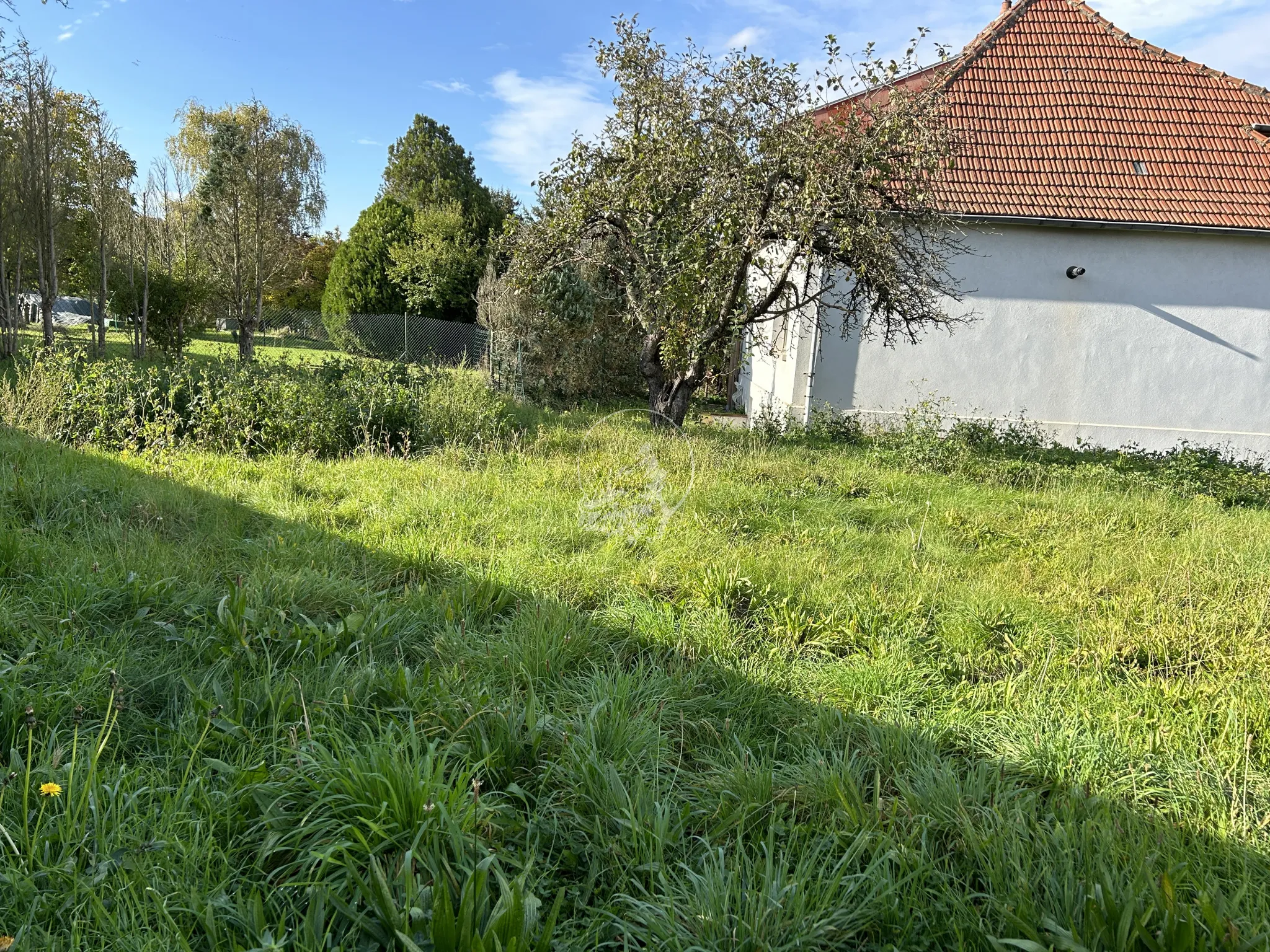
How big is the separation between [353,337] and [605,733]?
20.5 metres

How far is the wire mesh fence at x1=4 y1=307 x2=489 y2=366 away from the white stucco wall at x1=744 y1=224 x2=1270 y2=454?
9609 millimetres

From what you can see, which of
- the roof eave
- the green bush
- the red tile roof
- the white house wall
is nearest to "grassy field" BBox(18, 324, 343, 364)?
the green bush

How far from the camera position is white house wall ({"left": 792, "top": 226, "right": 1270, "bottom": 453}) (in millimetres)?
11773

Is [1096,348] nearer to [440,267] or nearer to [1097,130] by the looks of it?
[1097,130]

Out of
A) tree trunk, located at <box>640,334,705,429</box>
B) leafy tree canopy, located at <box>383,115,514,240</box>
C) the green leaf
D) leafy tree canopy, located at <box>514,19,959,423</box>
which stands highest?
leafy tree canopy, located at <box>383,115,514,240</box>

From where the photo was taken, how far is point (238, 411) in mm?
7199

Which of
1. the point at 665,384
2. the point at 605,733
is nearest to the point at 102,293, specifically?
the point at 665,384

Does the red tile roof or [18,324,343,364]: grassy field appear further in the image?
[18,324,343,364]: grassy field

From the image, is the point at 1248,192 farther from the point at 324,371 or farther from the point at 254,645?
the point at 254,645

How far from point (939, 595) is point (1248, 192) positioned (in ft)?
41.1

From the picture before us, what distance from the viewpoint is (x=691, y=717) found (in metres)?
2.84

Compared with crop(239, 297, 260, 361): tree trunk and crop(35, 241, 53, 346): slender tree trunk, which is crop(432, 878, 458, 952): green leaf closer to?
crop(35, 241, 53, 346): slender tree trunk

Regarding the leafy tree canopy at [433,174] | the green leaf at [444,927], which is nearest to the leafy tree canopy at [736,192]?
the green leaf at [444,927]

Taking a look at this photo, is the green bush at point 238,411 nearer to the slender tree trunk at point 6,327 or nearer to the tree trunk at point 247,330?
the slender tree trunk at point 6,327
